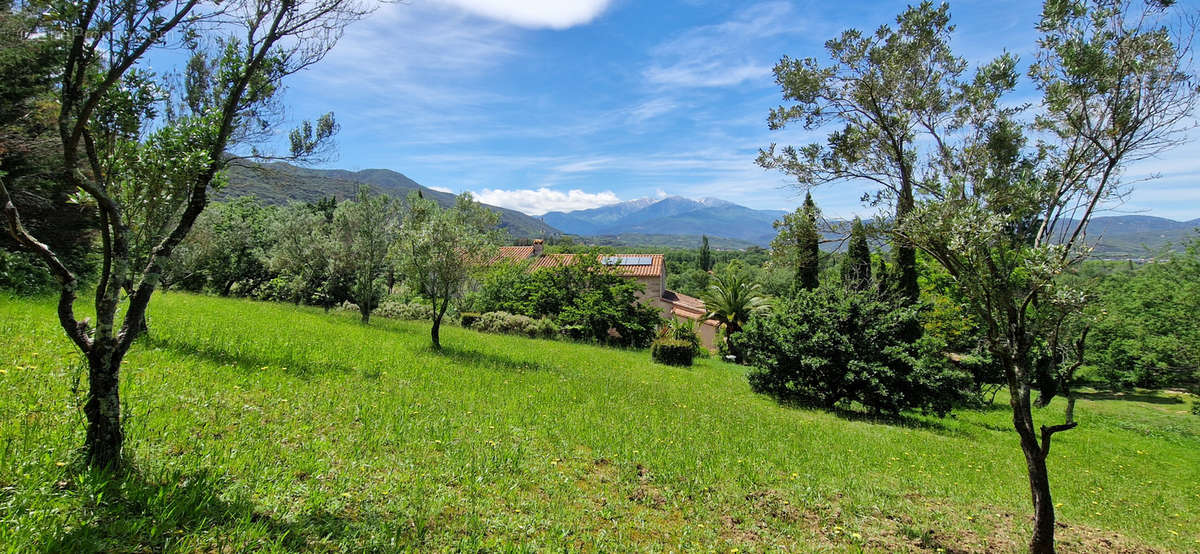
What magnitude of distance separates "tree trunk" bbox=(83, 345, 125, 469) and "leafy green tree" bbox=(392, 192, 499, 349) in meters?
10.7

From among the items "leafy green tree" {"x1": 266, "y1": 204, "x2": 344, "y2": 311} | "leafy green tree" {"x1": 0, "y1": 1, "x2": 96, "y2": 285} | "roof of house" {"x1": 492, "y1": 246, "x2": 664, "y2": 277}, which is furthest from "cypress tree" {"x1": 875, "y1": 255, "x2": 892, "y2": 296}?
"leafy green tree" {"x1": 0, "y1": 1, "x2": 96, "y2": 285}

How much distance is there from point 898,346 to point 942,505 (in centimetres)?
885

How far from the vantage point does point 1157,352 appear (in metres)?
26.3

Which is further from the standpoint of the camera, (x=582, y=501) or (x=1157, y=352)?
(x=1157, y=352)

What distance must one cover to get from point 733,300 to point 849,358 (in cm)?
1891

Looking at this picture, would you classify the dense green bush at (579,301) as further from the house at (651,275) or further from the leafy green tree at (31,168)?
the leafy green tree at (31,168)

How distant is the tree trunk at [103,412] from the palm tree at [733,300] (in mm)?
31983

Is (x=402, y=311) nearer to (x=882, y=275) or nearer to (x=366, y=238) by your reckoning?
(x=366, y=238)

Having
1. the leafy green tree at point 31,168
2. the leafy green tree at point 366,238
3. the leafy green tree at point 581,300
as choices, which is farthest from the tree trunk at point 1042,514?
the leafy green tree at point 581,300

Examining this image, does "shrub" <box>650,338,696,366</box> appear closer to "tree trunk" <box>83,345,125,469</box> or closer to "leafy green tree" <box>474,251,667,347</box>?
"leafy green tree" <box>474,251,667,347</box>

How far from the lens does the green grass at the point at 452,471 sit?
3.65 m

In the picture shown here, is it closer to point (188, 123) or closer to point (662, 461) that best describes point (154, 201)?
point (188, 123)

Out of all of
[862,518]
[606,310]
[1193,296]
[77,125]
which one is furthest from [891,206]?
[1193,296]

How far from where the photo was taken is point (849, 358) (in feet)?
47.9
